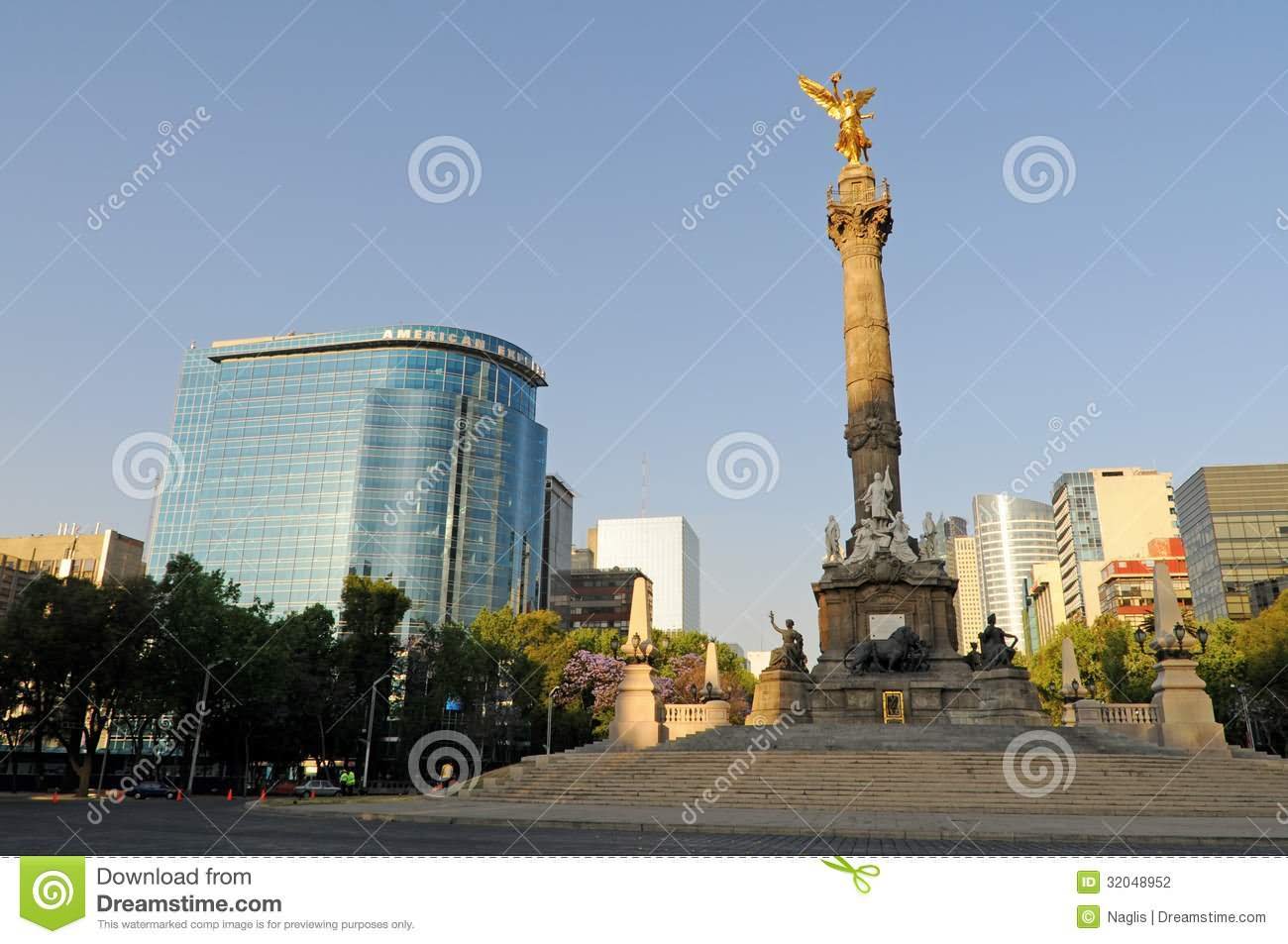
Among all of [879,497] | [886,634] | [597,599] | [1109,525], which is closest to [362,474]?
[597,599]

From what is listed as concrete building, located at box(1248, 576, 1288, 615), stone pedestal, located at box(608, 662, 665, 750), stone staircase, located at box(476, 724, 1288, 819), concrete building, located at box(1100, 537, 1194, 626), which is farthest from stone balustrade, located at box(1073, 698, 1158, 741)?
concrete building, located at box(1100, 537, 1194, 626)

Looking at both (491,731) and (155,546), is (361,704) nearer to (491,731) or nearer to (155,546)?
(491,731)

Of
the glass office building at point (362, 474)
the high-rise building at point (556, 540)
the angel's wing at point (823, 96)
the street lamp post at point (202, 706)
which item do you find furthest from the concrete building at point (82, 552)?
the angel's wing at point (823, 96)

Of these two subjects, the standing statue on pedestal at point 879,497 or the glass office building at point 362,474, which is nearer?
the standing statue on pedestal at point 879,497

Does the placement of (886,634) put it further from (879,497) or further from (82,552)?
(82,552)

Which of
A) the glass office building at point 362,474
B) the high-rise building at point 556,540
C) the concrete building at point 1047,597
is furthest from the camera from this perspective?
the concrete building at point 1047,597

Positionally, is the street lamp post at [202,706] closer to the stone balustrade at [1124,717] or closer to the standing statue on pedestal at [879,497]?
the standing statue on pedestal at [879,497]

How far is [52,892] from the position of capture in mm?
4734

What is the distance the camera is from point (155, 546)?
9400 cm

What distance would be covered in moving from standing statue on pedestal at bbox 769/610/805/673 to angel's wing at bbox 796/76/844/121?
25350 mm

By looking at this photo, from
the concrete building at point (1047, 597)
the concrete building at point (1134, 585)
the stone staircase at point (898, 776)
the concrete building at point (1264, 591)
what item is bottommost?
the stone staircase at point (898, 776)

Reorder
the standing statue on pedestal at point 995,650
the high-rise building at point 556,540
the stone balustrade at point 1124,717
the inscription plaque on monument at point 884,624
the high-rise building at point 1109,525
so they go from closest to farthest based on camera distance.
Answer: the stone balustrade at point 1124,717 → the standing statue on pedestal at point 995,650 → the inscription plaque on monument at point 884,624 → the high-rise building at point 1109,525 → the high-rise building at point 556,540

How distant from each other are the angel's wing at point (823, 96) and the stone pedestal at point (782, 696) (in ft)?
89.0

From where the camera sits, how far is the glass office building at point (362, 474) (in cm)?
8756
